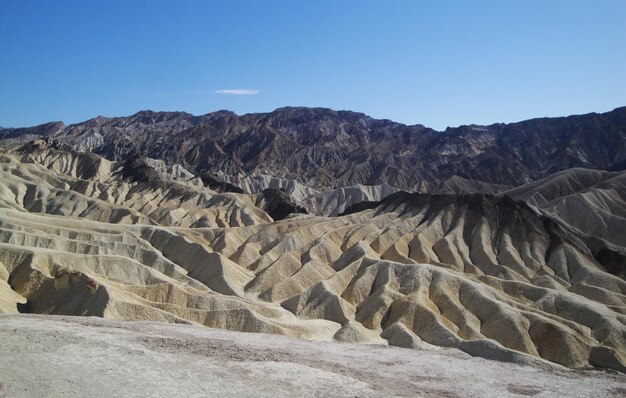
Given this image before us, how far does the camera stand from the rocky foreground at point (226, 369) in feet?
73.1

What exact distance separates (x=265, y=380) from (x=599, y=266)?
6189 centimetres

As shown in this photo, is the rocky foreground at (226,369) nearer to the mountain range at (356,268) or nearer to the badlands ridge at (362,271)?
the mountain range at (356,268)

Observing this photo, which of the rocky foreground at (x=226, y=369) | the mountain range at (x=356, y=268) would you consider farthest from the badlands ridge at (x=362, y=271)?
the rocky foreground at (x=226, y=369)

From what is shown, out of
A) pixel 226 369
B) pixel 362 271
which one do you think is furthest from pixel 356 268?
pixel 226 369

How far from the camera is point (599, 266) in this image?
234 feet

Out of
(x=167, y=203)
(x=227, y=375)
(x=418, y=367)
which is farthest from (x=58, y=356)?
(x=167, y=203)

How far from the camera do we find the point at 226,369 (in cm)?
2545

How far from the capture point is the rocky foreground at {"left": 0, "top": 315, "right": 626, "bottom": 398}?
73.1ft

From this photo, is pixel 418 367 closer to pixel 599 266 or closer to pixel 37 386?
pixel 37 386

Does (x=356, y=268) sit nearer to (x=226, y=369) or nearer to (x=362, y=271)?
(x=362, y=271)

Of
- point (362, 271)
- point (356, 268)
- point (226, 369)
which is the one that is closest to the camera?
point (226, 369)

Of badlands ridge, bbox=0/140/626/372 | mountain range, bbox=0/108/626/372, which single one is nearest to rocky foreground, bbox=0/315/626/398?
mountain range, bbox=0/108/626/372

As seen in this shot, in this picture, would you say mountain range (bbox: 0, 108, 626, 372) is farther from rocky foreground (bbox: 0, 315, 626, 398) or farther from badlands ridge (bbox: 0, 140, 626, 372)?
rocky foreground (bbox: 0, 315, 626, 398)

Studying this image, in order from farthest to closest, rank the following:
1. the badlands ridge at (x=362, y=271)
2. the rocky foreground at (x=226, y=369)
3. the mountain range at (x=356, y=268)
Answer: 1. the mountain range at (x=356, y=268)
2. the badlands ridge at (x=362, y=271)
3. the rocky foreground at (x=226, y=369)
